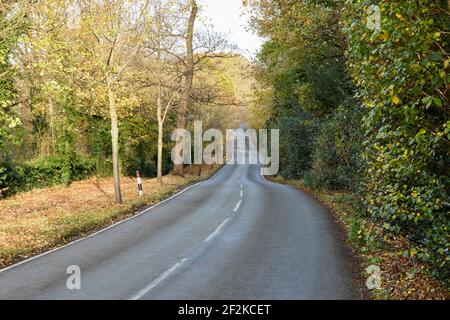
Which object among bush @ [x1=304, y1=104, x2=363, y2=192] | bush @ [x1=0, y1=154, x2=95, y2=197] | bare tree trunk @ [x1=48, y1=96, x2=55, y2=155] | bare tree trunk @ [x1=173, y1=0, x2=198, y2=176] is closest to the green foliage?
bush @ [x1=304, y1=104, x2=363, y2=192]

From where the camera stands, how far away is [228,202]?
2098 centimetres

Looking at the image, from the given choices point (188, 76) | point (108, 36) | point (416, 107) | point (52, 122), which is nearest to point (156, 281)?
point (416, 107)

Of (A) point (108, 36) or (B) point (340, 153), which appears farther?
(A) point (108, 36)

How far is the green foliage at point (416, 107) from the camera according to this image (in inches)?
208

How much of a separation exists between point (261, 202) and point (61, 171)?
14.4 meters

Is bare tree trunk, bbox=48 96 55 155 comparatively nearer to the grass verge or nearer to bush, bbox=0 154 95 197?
bush, bbox=0 154 95 197

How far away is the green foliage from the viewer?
529 cm

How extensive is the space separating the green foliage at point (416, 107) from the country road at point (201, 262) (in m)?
2.24

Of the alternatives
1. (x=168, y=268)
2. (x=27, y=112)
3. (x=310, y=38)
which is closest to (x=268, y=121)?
(x=27, y=112)

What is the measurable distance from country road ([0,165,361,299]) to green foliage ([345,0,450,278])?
7.34ft

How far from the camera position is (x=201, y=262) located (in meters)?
9.98

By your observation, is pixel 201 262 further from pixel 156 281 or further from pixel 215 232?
pixel 215 232

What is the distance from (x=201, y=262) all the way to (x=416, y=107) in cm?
582

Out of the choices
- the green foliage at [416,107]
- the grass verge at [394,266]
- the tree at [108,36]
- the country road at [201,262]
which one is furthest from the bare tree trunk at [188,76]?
the green foliage at [416,107]
